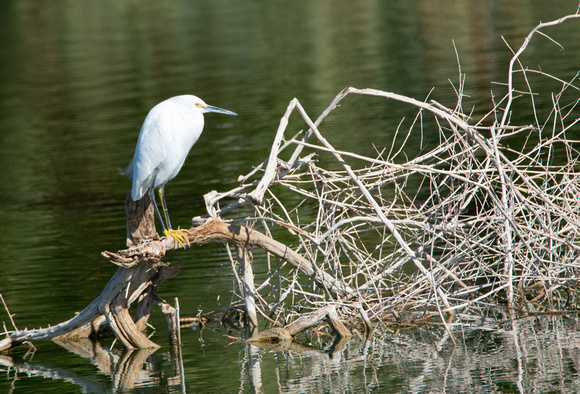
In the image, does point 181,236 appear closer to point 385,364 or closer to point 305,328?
point 305,328

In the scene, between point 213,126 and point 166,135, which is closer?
point 166,135

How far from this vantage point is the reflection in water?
629 centimetres

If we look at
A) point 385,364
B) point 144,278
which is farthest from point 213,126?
→ point 385,364

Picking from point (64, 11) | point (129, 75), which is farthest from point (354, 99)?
point (64, 11)

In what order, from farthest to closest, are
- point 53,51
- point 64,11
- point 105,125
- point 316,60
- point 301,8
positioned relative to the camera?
point 64,11, point 301,8, point 53,51, point 316,60, point 105,125

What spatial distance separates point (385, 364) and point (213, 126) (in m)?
13.8

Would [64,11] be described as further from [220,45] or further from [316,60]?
[316,60]

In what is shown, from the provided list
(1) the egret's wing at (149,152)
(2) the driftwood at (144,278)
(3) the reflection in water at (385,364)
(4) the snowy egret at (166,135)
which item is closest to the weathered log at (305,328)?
(3) the reflection in water at (385,364)

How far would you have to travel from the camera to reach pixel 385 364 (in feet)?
22.2

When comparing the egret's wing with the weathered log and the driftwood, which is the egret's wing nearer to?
the driftwood

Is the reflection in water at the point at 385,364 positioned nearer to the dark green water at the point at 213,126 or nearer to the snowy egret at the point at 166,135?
the dark green water at the point at 213,126

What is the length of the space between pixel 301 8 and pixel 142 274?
33.2m

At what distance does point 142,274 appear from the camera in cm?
730

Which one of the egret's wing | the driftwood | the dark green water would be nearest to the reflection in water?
the dark green water
